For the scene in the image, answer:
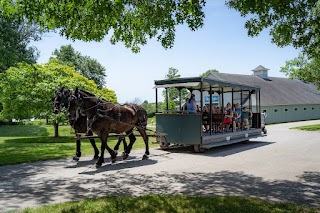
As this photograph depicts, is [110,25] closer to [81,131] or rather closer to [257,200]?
[81,131]

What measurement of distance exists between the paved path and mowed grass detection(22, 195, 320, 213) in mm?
560

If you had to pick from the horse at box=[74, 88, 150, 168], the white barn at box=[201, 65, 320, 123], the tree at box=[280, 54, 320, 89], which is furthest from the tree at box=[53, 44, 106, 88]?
the horse at box=[74, 88, 150, 168]

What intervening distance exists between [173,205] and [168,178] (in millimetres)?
2477

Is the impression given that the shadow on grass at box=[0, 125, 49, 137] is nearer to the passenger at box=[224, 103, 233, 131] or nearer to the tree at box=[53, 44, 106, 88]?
the passenger at box=[224, 103, 233, 131]

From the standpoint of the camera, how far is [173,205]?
19.7 ft

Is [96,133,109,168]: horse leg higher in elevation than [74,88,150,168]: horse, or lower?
lower

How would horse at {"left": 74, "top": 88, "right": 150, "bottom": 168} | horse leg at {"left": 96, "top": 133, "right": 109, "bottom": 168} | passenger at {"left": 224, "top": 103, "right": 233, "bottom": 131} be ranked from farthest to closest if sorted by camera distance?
passenger at {"left": 224, "top": 103, "right": 233, "bottom": 131} < horse at {"left": 74, "top": 88, "right": 150, "bottom": 168} < horse leg at {"left": 96, "top": 133, "right": 109, "bottom": 168}

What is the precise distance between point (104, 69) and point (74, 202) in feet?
215

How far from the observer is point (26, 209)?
5.82 meters

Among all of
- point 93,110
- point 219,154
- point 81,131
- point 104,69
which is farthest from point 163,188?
point 104,69

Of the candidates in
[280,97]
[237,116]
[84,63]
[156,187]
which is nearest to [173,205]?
[156,187]

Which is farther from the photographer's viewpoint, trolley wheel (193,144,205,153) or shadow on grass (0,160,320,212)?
trolley wheel (193,144,205,153)

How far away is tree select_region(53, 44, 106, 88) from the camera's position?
215ft

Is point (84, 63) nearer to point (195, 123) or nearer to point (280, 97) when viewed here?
point (280, 97)
